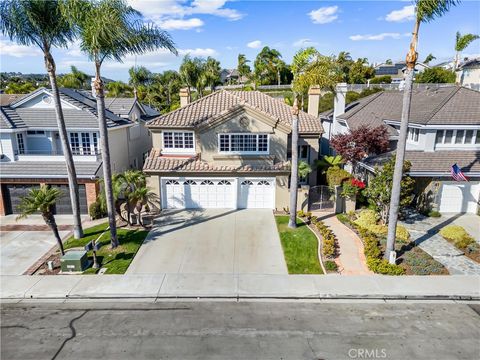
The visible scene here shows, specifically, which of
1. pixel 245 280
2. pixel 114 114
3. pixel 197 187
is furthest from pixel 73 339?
pixel 114 114

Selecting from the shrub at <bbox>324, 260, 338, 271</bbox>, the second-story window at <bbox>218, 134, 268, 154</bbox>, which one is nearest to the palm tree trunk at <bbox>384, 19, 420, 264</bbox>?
the shrub at <bbox>324, 260, 338, 271</bbox>

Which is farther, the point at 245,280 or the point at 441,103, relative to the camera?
the point at 441,103

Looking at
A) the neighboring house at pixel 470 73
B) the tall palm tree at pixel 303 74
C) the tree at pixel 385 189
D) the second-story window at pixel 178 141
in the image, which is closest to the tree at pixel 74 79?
the second-story window at pixel 178 141

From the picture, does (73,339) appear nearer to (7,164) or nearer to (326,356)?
(326,356)

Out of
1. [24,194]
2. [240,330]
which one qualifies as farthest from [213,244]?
[24,194]

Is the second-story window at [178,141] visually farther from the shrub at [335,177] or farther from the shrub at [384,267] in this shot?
the shrub at [384,267]

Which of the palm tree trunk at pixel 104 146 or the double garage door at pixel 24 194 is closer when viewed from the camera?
the palm tree trunk at pixel 104 146

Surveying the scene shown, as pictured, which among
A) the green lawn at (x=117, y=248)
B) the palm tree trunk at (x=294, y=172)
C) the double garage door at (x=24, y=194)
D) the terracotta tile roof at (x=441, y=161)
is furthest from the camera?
the double garage door at (x=24, y=194)
